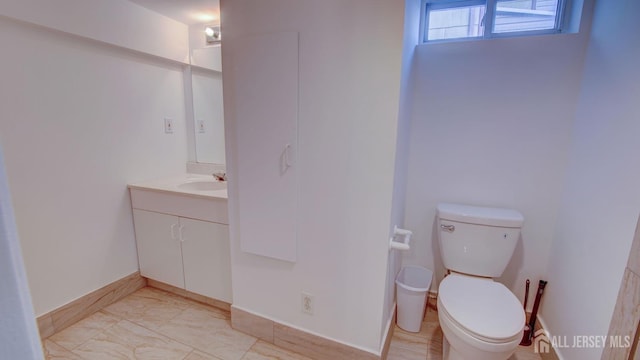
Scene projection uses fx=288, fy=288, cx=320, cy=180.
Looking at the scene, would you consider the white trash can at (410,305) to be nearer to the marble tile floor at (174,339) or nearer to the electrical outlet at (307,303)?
the marble tile floor at (174,339)

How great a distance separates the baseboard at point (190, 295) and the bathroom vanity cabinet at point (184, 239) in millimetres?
80

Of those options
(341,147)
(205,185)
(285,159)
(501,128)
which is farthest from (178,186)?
(501,128)

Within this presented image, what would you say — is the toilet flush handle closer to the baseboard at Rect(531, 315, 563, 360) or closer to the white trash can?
the white trash can

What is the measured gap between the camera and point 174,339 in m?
1.75

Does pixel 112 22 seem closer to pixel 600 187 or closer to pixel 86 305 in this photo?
pixel 86 305

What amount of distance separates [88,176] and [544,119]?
9.35 ft

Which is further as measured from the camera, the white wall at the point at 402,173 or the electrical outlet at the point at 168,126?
the electrical outlet at the point at 168,126

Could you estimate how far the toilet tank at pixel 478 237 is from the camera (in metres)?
1.64

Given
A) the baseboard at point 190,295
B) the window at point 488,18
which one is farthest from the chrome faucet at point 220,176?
the window at point 488,18

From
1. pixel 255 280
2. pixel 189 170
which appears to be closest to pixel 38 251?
pixel 189 170

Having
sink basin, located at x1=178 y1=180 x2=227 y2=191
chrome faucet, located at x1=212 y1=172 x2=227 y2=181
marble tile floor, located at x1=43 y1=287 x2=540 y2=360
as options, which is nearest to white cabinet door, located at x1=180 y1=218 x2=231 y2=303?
marble tile floor, located at x1=43 y1=287 x2=540 y2=360

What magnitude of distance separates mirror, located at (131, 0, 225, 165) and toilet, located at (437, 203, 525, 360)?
6.04ft

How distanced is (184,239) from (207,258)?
220 mm

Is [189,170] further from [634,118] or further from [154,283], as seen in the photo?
[634,118]
